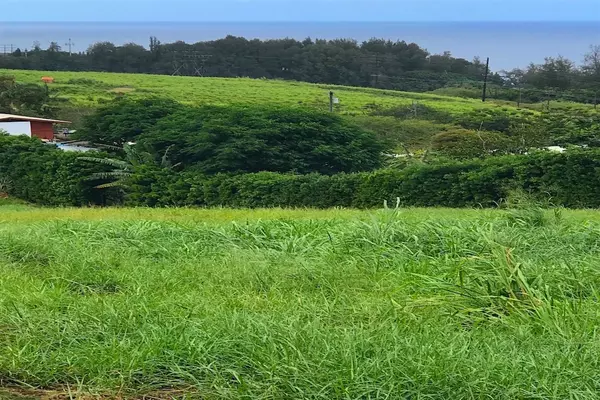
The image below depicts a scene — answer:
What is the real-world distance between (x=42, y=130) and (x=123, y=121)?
809 cm

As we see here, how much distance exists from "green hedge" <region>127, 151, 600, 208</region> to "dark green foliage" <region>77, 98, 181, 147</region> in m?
5.48

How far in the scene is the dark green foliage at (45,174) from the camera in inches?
993

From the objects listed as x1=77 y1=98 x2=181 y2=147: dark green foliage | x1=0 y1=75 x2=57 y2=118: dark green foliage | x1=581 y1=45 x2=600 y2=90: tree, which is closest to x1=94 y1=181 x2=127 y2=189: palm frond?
x1=77 y1=98 x2=181 y2=147: dark green foliage

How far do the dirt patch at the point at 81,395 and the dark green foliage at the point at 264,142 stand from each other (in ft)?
75.1

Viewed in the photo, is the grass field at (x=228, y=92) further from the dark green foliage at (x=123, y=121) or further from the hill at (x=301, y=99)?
the dark green foliage at (x=123, y=121)

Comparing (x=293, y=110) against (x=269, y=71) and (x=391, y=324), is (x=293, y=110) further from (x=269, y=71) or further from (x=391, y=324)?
(x=269, y=71)

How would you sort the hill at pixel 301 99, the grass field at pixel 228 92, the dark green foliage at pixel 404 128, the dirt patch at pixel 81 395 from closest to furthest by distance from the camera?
the dirt patch at pixel 81 395 < the dark green foliage at pixel 404 128 < the hill at pixel 301 99 < the grass field at pixel 228 92

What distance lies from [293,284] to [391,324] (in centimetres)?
115

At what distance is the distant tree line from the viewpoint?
76.8m

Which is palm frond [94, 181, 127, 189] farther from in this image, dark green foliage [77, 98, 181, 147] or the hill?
the hill

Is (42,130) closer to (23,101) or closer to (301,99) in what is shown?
(23,101)

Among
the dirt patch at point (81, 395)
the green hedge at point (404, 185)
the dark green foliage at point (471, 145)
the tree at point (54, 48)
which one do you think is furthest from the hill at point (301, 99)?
the dirt patch at point (81, 395)

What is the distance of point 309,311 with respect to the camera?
423cm

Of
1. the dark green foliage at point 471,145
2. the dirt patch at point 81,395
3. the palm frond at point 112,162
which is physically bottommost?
the palm frond at point 112,162
